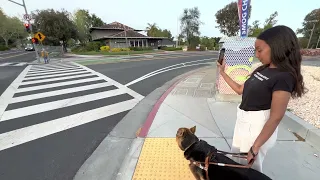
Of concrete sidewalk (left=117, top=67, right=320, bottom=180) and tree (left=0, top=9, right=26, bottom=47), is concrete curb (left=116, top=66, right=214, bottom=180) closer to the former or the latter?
concrete sidewalk (left=117, top=67, right=320, bottom=180)

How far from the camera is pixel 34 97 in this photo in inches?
260

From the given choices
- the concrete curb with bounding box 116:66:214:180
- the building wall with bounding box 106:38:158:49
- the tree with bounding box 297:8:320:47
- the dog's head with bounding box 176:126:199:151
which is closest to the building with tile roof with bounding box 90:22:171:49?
the building wall with bounding box 106:38:158:49

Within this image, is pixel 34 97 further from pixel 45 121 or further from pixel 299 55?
pixel 299 55

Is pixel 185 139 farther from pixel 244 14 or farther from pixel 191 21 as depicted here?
pixel 191 21

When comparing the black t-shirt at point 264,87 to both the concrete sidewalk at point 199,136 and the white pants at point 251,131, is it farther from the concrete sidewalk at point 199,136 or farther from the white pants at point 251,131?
the concrete sidewalk at point 199,136

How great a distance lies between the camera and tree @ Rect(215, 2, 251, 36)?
158ft

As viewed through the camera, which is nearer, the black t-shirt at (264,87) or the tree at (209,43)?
the black t-shirt at (264,87)

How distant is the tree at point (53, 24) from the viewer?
36.3 metres

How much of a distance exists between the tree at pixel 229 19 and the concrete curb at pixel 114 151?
5036 cm

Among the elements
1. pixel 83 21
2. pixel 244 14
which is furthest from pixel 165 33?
pixel 244 14

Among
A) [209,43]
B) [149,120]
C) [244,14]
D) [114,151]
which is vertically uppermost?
[244,14]

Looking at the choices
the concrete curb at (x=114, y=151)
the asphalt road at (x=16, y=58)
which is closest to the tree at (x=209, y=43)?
the asphalt road at (x=16, y=58)

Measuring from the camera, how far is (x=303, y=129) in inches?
138

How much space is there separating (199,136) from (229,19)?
5187cm
